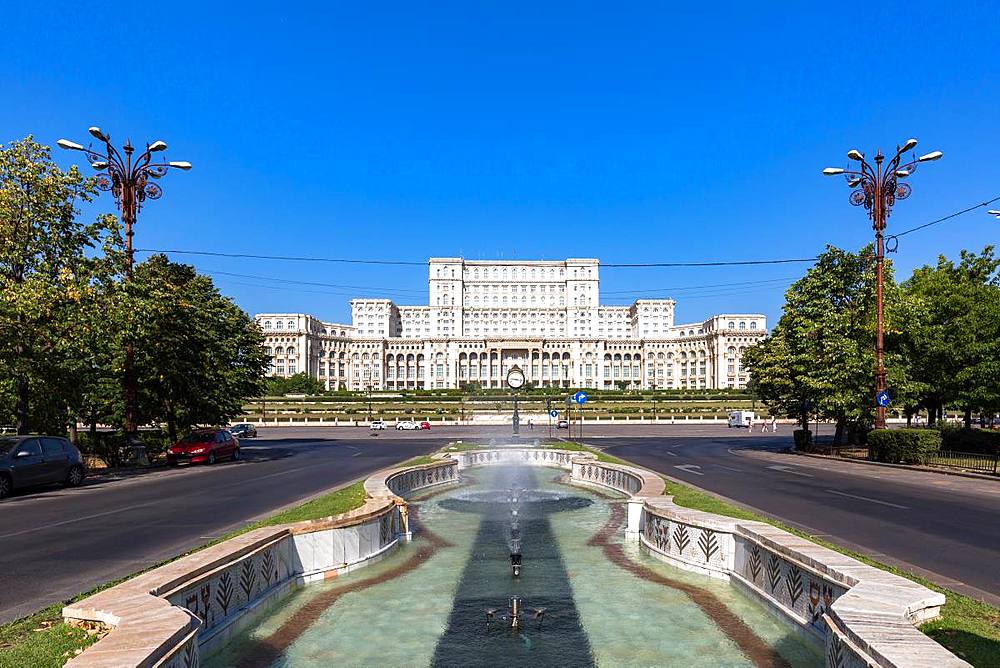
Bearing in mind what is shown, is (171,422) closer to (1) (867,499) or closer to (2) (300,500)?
(2) (300,500)

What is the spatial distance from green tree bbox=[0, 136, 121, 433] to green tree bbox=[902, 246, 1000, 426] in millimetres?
33891

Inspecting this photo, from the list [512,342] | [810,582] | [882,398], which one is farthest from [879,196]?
[512,342]

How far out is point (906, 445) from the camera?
25000 mm

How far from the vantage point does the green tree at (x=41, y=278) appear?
19250mm

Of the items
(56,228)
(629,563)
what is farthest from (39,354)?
(629,563)

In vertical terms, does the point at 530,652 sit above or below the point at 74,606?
below

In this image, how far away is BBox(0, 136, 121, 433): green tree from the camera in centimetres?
1925

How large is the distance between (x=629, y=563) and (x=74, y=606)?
23.4 ft

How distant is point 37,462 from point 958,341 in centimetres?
3594

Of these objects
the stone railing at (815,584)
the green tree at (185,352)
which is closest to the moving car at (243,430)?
the green tree at (185,352)

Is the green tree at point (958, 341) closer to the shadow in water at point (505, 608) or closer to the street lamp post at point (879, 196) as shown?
the street lamp post at point (879, 196)

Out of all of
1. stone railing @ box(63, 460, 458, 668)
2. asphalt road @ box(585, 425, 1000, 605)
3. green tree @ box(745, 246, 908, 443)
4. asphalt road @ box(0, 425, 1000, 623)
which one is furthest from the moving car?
stone railing @ box(63, 460, 458, 668)

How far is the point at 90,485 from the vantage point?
20016 mm

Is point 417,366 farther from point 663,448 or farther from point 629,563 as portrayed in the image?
point 629,563
